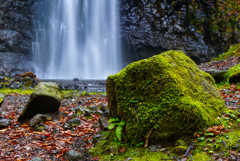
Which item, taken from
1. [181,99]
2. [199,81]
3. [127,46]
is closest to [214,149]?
[181,99]

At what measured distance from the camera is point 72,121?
4090 mm

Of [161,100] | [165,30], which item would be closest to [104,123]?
[161,100]

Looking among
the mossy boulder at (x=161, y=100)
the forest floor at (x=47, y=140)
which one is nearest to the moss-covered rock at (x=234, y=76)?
the forest floor at (x=47, y=140)

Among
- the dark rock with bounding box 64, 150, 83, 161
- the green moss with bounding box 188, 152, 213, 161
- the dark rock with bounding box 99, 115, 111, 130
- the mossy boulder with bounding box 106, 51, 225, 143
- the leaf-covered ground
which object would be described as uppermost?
the mossy boulder with bounding box 106, 51, 225, 143

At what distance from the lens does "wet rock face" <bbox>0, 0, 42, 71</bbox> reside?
35.0m

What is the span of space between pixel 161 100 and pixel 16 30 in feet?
145

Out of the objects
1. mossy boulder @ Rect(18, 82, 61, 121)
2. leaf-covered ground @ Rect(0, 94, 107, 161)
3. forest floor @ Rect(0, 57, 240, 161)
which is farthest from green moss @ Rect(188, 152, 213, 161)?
mossy boulder @ Rect(18, 82, 61, 121)

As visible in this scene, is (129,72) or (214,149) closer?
(214,149)

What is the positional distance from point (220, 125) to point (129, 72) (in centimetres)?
155

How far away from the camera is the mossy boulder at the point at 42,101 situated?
4.58m

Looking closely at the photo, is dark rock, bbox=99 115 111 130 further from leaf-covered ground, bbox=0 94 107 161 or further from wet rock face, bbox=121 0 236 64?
wet rock face, bbox=121 0 236 64

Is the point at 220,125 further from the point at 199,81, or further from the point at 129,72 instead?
the point at 129,72

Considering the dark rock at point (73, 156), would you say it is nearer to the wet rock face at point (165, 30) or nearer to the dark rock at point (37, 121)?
the dark rock at point (37, 121)

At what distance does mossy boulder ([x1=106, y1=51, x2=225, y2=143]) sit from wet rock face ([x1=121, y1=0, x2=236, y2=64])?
29.9 m
